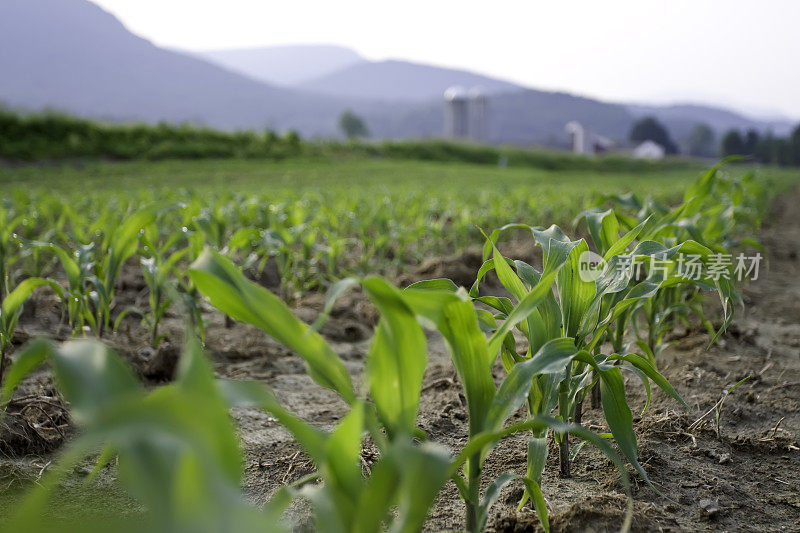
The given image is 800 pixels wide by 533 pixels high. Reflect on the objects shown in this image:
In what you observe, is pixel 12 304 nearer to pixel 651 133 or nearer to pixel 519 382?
pixel 519 382

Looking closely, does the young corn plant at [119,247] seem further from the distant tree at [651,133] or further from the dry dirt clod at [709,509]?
the distant tree at [651,133]

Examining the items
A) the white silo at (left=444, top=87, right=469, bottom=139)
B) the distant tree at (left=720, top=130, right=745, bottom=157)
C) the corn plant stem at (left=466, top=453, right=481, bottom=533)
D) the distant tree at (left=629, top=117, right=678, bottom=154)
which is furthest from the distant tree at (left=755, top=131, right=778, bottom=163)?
the corn plant stem at (left=466, top=453, right=481, bottom=533)

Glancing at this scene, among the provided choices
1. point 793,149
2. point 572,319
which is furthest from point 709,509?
point 793,149

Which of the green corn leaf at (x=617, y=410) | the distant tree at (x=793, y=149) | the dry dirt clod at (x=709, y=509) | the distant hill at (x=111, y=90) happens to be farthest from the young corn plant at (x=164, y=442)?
the distant hill at (x=111, y=90)

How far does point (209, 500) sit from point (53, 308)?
302 cm

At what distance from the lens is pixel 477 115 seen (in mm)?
90938

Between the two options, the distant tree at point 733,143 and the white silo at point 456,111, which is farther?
the white silo at point 456,111

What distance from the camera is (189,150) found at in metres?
19.1

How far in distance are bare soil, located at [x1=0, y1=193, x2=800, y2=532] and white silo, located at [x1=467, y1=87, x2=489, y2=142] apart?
87.5 meters

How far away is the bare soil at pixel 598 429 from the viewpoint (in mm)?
1406

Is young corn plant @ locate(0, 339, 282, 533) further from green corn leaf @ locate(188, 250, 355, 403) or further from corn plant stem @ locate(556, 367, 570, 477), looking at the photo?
corn plant stem @ locate(556, 367, 570, 477)

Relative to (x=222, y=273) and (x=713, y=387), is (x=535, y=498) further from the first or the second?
(x=713, y=387)

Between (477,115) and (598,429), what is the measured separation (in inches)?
3651

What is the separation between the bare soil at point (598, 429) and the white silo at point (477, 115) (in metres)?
87.5
